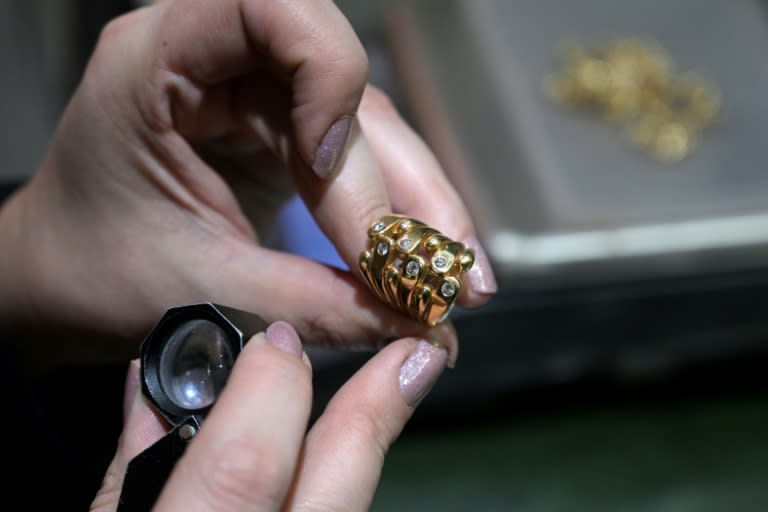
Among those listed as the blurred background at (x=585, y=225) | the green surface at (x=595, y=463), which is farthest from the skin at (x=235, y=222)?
the green surface at (x=595, y=463)

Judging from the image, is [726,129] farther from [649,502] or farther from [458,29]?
[649,502]

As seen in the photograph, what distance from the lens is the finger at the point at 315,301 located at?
0.46 metres

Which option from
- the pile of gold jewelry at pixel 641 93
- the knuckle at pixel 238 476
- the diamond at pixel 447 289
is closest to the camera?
the knuckle at pixel 238 476

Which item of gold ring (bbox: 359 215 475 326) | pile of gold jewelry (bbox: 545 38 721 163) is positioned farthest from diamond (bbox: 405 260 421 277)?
pile of gold jewelry (bbox: 545 38 721 163)

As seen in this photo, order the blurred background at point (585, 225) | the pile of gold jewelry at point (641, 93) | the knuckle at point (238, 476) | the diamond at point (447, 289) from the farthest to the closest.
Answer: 1. the pile of gold jewelry at point (641, 93)
2. the blurred background at point (585, 225)
3. the diamond at point (447, 289)
4. the knuckle at point (238, 476)

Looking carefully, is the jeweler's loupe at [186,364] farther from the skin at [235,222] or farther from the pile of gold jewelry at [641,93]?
the pile of gold jewelry at [641,93]

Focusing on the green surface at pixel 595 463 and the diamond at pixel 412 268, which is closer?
the diamond at pixel 412 268

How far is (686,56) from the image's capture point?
1.17 metres

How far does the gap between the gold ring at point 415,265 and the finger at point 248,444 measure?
3.7 inches

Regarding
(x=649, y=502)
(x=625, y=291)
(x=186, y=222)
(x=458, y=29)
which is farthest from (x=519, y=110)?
(x=186, y=222)

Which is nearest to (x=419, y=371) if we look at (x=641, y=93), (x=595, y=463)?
(x=595, y=463)

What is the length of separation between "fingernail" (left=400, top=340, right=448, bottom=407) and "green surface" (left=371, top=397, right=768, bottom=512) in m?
0.60

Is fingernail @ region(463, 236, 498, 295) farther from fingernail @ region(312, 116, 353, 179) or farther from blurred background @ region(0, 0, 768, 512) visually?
blurred background @ region(0, 0, 768, 512)

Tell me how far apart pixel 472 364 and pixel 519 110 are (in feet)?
1.16
